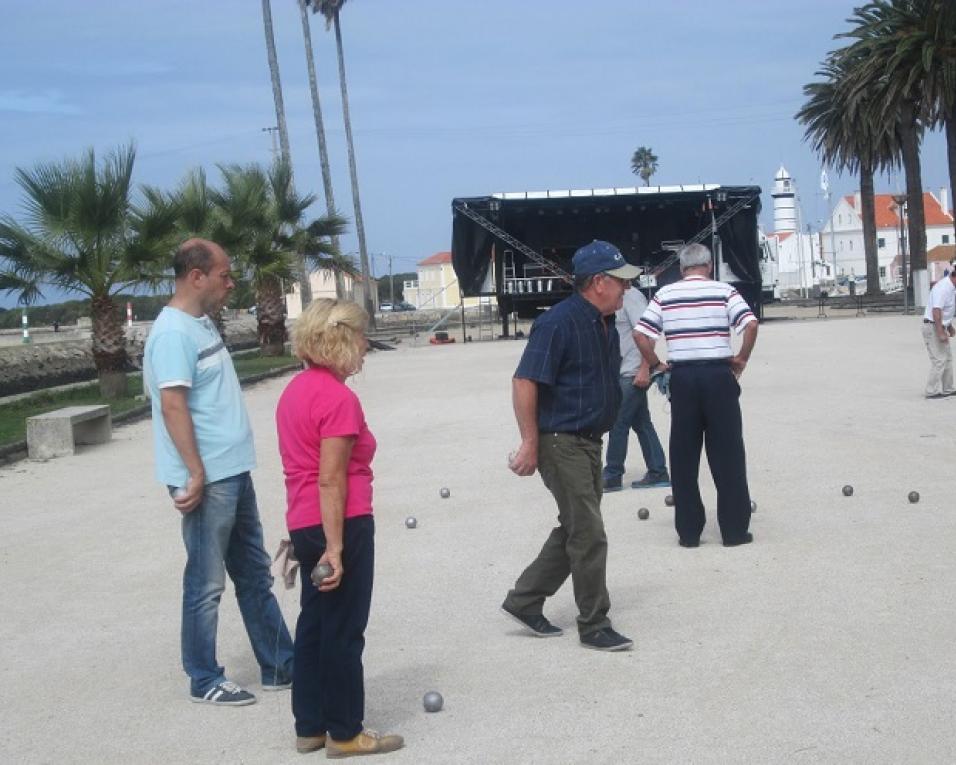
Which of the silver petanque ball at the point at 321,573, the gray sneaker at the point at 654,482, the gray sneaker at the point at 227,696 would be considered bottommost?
the gray sneaker at the point at 654,482

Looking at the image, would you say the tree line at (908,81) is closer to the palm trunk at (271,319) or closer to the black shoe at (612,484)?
the palm trunk at (271,319)

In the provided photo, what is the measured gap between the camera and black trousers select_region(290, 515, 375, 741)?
496cm

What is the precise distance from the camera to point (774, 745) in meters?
4.91

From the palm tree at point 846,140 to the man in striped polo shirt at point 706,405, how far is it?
45.5 metres

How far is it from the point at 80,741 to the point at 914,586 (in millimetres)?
4177

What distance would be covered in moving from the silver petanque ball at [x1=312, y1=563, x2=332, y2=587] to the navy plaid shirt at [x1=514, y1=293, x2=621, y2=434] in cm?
166

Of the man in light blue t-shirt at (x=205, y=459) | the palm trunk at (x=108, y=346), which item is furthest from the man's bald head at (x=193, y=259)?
the palm trunk at (x=108, y=346)

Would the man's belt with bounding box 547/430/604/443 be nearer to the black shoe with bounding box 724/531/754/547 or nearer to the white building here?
the black shoe with bounding box 724/531/754/547

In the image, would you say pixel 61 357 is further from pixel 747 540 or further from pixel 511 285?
pixel 747 540

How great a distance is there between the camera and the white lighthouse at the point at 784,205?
152000 mm

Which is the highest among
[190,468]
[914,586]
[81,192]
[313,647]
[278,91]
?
[278,91]

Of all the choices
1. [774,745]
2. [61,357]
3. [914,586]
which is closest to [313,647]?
[774,745]

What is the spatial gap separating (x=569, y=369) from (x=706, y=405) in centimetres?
242

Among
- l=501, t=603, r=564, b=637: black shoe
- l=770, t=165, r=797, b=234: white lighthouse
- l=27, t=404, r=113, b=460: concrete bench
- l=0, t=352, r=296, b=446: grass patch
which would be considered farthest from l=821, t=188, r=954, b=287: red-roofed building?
l=501, t=603, r=564, b=637: black shoe
